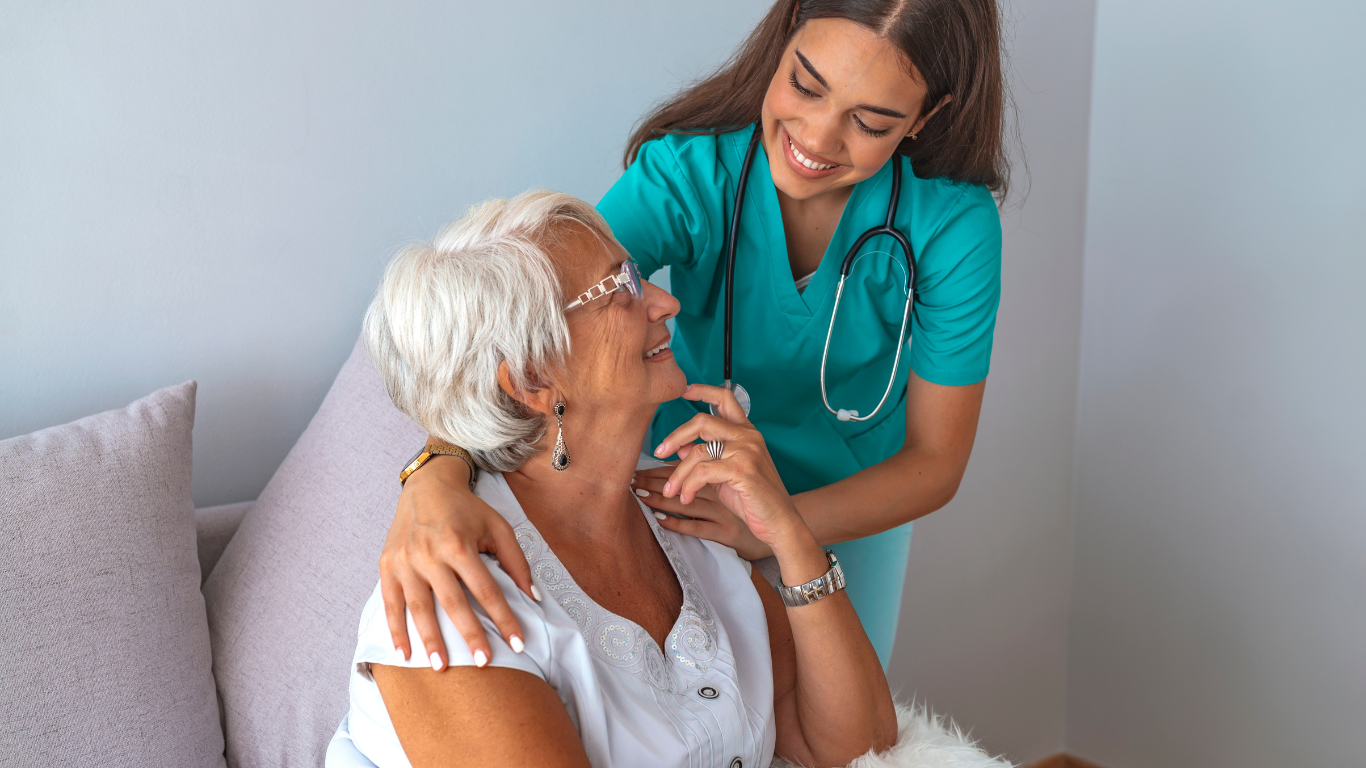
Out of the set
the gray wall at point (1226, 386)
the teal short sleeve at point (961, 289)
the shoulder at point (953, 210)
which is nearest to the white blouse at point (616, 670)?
the teal short sleeve at point (961, 289)

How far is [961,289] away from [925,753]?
67 cm

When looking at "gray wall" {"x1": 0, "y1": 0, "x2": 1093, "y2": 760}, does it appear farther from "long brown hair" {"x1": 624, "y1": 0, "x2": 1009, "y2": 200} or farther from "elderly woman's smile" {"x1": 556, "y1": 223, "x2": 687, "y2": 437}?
"elderly woman's smile" {"x1": 556, "y1": 223, "x2": 687, "y2": 437}

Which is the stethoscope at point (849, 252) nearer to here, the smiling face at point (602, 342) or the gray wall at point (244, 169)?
the smiling face at point (602, 342)

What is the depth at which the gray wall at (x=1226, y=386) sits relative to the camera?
2.10 metres

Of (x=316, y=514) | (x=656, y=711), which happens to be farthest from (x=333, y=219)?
(x=656, y=711)

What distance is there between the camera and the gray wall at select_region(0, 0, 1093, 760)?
1.42 metres

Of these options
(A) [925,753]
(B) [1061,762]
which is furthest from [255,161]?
(B) [1061,762]

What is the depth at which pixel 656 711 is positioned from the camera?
1089 mm

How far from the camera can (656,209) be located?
141 cm

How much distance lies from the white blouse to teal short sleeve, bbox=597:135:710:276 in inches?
17.0

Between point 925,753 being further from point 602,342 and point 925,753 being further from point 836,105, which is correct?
point 836,105

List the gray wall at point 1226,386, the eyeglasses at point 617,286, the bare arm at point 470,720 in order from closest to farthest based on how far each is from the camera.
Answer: the bare arm at point 470,720, the eyeglasses at point 617,286, the gray wall at point 1226,386

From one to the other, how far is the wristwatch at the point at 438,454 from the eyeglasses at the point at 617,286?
0.22m

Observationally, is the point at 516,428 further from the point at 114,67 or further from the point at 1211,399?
the point at 1211,399
